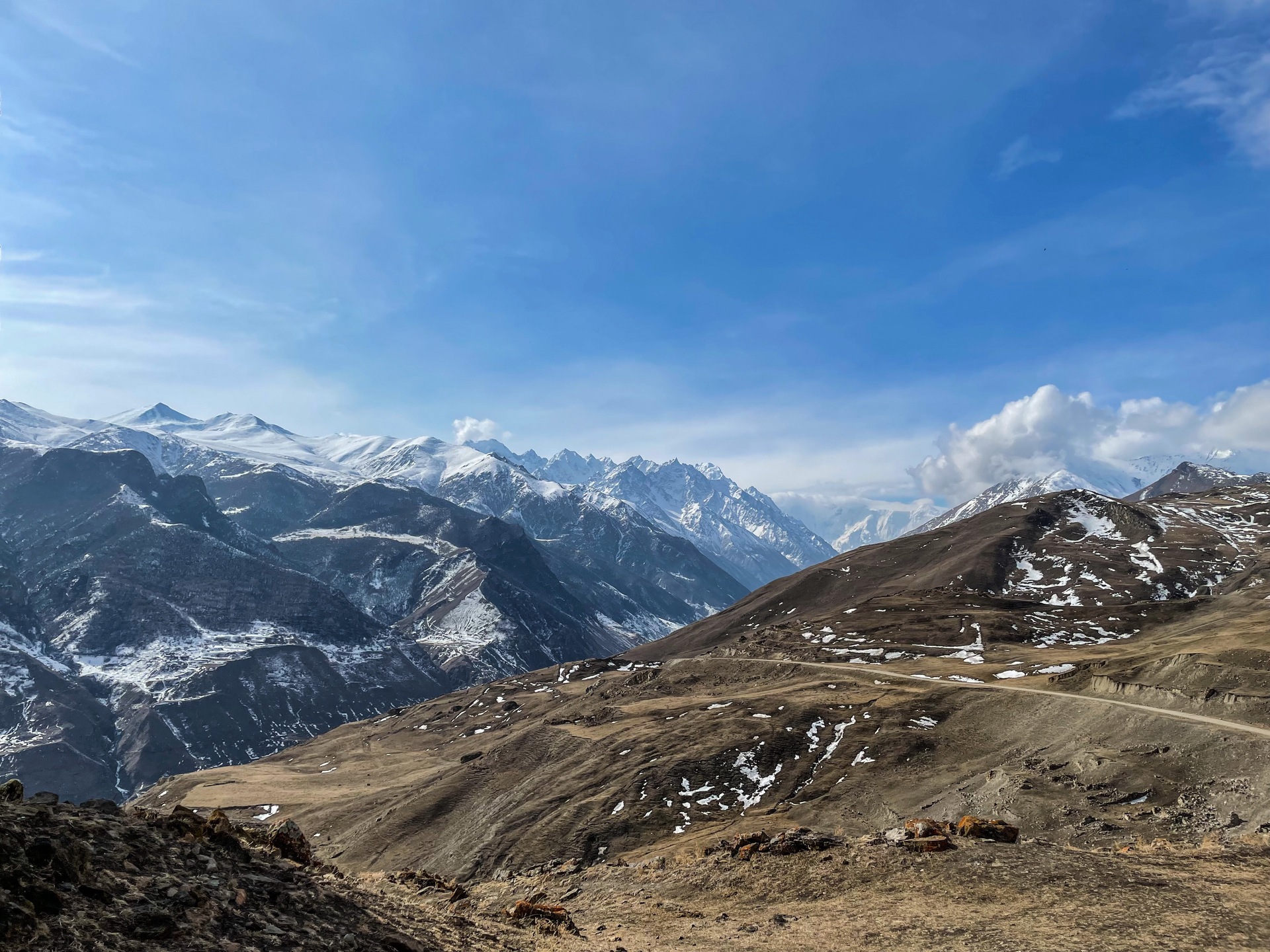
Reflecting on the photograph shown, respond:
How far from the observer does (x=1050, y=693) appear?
7469cm

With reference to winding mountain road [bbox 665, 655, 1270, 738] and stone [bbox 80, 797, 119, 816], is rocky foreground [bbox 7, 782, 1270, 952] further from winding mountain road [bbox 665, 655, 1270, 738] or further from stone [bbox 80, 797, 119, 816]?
winding mountain road [bbox 665, 655, 1270, 738]

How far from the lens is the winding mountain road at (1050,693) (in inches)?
2164

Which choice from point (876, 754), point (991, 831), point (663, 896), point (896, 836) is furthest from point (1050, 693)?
point (663, 896)

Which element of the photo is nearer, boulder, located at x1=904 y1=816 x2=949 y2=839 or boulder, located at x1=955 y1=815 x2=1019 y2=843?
boulder, located at x1=955 y1=815 x2=1019 y2=843

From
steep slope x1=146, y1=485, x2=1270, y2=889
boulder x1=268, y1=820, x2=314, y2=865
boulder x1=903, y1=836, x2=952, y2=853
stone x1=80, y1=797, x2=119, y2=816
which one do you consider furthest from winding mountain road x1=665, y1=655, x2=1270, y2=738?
stone x1=80, y1=797, x2=119, y2=816

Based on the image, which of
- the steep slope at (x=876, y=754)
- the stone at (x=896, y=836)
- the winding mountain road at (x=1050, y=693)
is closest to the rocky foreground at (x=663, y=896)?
the stone at (x=896, y=836)

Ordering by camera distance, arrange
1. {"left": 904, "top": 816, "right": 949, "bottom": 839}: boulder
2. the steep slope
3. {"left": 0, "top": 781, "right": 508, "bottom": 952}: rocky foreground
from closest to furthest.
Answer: {"left": 0, "top": 781, "right": 508, "bottom": 952}: rocky foreground
{"left": 904, "top": 816, "right": 949, "bottom": 839}: boulder
the steep slope

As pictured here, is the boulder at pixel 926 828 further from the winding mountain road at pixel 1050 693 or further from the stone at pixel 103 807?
the stone at pixel 103 807

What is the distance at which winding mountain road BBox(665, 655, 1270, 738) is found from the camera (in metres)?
55.0

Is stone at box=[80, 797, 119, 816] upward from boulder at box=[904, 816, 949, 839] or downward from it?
upward

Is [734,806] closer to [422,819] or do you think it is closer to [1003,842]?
[1003,842]

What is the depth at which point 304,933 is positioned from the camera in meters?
18.6

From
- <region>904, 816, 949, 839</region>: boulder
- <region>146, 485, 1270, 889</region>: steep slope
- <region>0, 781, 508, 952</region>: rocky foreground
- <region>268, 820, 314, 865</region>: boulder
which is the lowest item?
<region>146, 485, 1270, 889</region>: steep slope

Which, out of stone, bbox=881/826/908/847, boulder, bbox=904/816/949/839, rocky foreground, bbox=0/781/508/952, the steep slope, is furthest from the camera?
the steep slope
